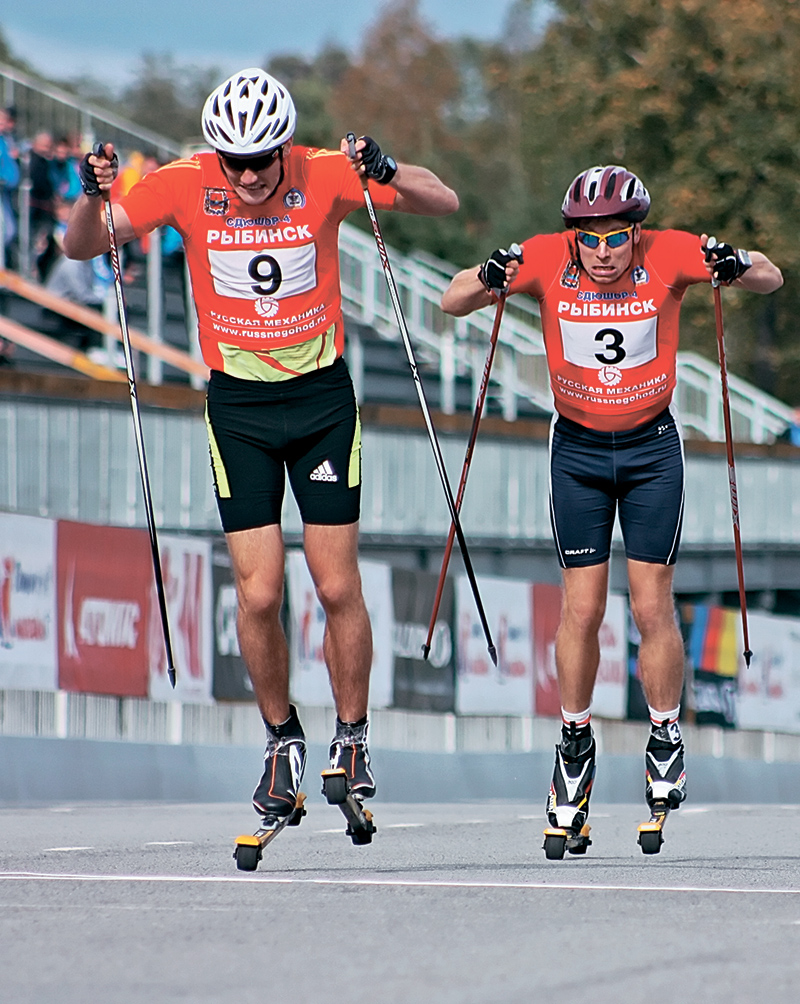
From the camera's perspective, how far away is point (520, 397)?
28641 millimetres

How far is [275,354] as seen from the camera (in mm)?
7520

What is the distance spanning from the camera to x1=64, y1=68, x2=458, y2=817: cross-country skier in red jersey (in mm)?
7492

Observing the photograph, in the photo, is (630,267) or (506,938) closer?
(506,938)

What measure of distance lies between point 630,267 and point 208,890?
10.0ft

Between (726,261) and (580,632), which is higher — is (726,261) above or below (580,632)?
above

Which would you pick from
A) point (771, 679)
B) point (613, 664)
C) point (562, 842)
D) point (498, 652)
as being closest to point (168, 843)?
point (562, 842)

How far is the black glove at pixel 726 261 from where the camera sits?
7.99 m

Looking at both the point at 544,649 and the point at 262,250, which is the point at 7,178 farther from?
the point at 262,250

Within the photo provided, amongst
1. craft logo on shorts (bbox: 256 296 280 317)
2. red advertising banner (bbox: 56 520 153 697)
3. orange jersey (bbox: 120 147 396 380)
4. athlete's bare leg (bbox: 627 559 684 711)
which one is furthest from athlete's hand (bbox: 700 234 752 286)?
red advertising banner (bbox: 56 520 153 697)

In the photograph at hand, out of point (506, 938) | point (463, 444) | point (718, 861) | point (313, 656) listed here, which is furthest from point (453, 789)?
point (506, 938)

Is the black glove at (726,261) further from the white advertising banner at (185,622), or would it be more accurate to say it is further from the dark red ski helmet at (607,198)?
the white advertising banner at (185,622)

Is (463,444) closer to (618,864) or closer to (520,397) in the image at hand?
(520,397)

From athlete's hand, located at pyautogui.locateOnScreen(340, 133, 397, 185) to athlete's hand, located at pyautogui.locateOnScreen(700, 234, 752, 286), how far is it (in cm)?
128

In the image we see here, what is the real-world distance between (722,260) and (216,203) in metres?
1.90
